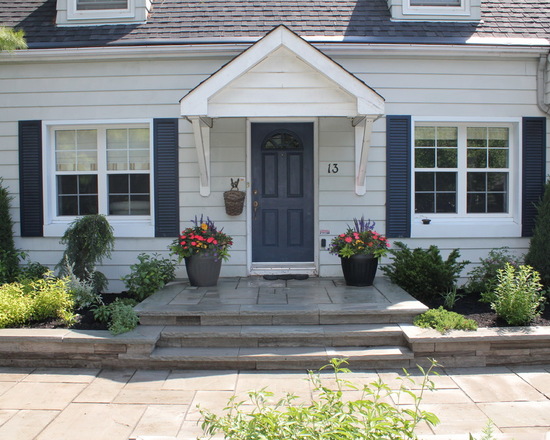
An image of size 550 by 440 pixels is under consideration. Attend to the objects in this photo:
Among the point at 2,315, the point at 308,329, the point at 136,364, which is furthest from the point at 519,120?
the point at 2,315

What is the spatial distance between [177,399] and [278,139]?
13.5ft

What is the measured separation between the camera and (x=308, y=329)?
181 inches

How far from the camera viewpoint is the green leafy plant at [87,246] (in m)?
5.66

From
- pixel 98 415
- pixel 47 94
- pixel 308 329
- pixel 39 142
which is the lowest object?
pixel 98 415

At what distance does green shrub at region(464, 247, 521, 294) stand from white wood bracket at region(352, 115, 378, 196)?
1787 mm

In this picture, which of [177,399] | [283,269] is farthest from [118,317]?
[283,269]

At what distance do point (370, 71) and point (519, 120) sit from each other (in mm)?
2154

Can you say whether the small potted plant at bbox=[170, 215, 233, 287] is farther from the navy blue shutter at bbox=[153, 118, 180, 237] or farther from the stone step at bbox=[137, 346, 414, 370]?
the stone step at bbox=[137, 346, 414, 370]

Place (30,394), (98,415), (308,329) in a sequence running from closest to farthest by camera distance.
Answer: (98,415)
(30,394)
(308,329)

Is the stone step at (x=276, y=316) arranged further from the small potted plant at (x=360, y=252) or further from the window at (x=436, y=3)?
the window at (x=436, y=3)

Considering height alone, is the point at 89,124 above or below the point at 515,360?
above

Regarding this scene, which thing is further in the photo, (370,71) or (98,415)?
(370,71)

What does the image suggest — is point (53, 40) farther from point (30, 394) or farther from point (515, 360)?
point (515, 360)

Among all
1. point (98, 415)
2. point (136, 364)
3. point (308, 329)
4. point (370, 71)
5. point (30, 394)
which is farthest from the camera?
point (370, 71)
